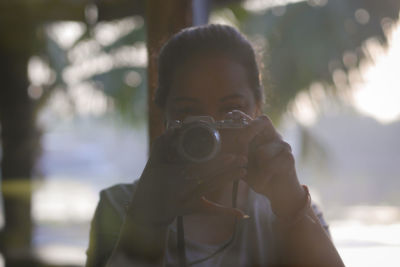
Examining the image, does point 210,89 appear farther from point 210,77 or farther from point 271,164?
point 271,164

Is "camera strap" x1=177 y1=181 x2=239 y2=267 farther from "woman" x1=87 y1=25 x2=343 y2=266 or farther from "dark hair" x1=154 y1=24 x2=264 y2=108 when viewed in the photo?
"dark hair" x1=154 y1=24 x2=264 y2=108

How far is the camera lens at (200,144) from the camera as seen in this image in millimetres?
584

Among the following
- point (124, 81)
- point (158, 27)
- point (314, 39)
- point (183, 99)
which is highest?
→ point (314, 39)

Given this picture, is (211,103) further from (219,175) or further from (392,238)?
(392,238)

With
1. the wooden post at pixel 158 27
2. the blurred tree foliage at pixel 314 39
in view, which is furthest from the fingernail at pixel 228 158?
the blurred tree foliage at pixel 314 39

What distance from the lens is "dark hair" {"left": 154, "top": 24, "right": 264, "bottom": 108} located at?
0.70 metres

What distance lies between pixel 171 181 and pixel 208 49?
216 mm

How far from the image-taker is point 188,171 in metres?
0.60

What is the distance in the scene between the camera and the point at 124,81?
12.5 feet

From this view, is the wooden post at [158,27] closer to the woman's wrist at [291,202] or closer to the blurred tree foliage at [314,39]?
the woman's wrist at [291,202]

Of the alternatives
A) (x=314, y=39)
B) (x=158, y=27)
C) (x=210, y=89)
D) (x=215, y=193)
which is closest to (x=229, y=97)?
(x=210, y=89)

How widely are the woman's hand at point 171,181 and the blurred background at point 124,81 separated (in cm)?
26

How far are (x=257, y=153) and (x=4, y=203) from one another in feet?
7.96

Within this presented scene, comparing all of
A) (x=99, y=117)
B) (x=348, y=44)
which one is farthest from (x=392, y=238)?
(x=99, y=117)
